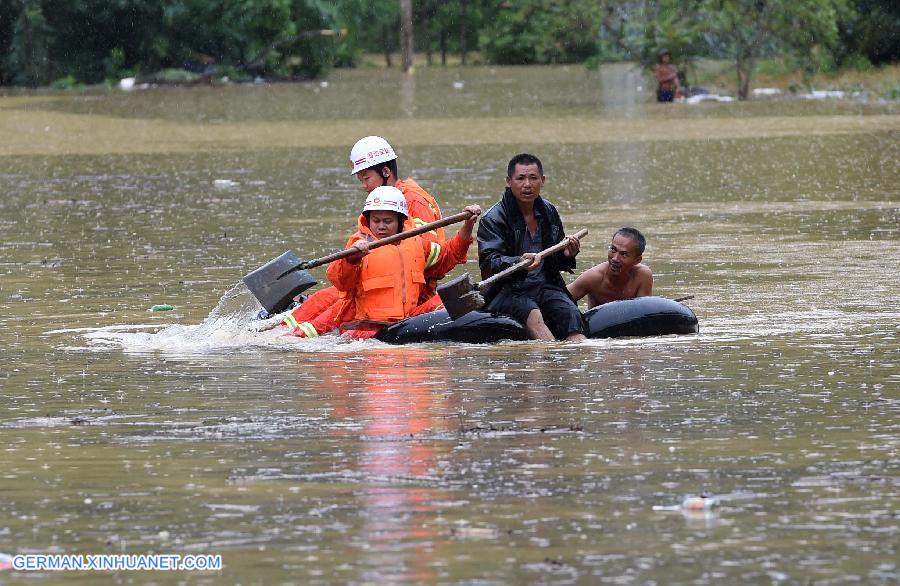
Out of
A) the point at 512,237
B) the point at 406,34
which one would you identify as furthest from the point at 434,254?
the point at 406,34

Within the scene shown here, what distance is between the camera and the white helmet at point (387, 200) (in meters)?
11.4

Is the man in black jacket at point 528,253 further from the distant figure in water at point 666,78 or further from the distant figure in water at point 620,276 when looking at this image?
the distant figure in water at point 666,78

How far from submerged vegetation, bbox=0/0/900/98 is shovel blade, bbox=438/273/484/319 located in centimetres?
2806

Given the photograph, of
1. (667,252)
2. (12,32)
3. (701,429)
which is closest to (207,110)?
(12,32)

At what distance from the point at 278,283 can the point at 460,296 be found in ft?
Result: 4.56

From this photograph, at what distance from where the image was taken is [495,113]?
122 feet

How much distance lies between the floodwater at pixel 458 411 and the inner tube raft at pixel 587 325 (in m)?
0.14

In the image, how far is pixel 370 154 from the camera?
464 inches

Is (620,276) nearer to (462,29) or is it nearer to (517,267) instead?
(517,267)

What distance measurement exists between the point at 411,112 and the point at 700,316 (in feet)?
87.6

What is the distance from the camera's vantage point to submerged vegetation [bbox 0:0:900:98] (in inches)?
1548

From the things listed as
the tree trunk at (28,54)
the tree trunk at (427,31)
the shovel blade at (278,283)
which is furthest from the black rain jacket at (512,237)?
the tree trunk at (427,31)

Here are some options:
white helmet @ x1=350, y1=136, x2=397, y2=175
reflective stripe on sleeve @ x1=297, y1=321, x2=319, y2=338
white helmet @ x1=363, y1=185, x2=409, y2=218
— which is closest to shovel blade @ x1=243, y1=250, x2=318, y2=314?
reflective stripe on sleeve @ x1=297, y1=321, x2=319, y2=338

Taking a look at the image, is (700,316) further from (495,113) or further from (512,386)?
(495,113)
